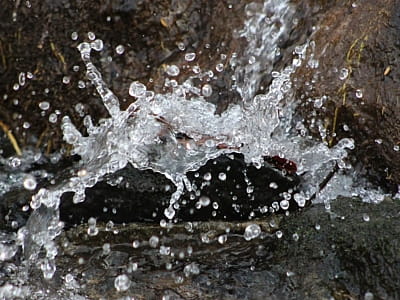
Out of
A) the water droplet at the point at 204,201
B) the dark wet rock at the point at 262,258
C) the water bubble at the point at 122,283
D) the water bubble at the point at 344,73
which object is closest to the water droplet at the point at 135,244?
the dark wet rock at the point at 262,258

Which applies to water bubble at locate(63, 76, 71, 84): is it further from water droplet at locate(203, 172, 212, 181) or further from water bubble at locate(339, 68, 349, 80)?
water bubble at locate(339, 68, 349, 80)

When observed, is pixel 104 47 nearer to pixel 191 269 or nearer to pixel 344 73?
pixel 344 73

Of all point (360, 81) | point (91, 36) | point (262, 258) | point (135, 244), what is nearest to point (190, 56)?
point (91, 36)

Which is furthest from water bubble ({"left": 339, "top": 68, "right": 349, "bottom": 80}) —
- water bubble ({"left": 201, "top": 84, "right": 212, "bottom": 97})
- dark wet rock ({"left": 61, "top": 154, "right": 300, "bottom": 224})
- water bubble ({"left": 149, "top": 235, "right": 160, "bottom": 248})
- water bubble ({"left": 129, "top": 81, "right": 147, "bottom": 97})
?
water bubble ({"left": 149, "top": 235, "right": 160, "bottom": 248})

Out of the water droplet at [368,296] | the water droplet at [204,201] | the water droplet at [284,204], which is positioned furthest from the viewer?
the water droplet at [204,201]

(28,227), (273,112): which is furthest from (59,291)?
(273,112)

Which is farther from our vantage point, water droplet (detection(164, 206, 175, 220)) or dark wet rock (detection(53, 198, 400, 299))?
water droplet (detection(164, 206, 175, 220))

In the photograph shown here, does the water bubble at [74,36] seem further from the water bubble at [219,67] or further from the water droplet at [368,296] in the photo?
the water droplet at [368,296]
